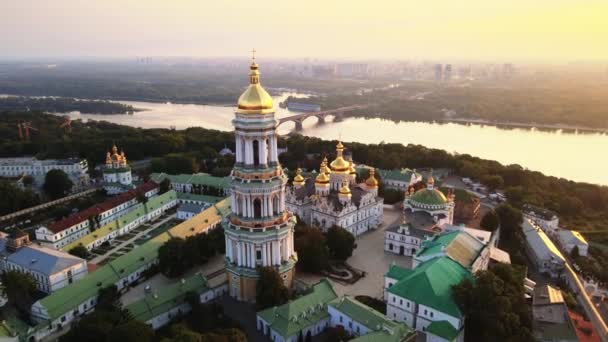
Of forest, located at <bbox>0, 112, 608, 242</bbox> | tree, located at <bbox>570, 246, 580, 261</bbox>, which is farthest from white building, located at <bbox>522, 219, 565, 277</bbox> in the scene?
forest, located at <bbox>0, 112, 608, 242</bbox>

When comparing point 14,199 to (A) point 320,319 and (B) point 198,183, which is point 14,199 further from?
(A) point 320,319

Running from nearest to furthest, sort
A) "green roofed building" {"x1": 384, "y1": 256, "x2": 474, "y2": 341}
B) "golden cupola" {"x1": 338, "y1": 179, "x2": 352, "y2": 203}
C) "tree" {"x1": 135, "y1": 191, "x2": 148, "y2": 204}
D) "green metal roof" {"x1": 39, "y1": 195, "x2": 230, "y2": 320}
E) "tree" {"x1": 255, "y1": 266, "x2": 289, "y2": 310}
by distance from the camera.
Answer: "green roofed building" {"x1": 384, "y1": 256, "x2": 474, "y2": 341}, "tree" {"x1": 255, "y1": 266, "x2": 289, "y2": 310}, "green metal roof" {"x1": 39, "y1": 195, "x2": 230, "y2": 320}, "golden cupola" {"x1": 338, "y1": 179, "x2": 352, "y2": 203}, "tree" {"x1": 135, "y1": 191, "x2": 148, "y2": 204}

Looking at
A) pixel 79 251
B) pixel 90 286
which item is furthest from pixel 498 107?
pixel 90 286

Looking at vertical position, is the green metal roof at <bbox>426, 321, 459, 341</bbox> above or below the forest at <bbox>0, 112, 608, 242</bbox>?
below

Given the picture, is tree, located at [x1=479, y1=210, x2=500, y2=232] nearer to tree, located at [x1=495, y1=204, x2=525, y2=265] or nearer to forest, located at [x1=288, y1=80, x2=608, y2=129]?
tree, located at [x1=495, y1=204, x2=525, y2=265]

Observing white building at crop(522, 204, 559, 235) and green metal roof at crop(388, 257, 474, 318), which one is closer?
green metal roof at crop(388, 257, 474, 318)

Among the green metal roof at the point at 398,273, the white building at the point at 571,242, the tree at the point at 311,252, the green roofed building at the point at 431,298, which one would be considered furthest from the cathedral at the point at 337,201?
the white building at the point at 571,242

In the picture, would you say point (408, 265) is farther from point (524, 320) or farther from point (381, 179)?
point (381, 179)
